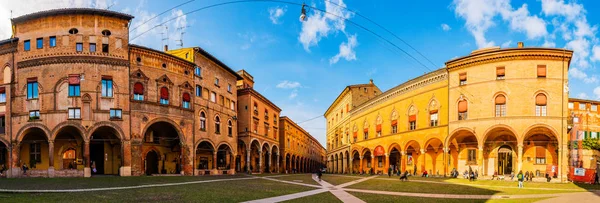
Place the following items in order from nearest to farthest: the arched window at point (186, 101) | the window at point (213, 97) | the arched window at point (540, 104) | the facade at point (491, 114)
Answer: the facade at point (491, 114), the arched window at point (540, 104), the arched window at point (186, 101), the window at point (213, 97)

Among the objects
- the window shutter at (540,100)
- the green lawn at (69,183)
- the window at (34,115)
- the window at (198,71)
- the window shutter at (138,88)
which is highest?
the window at (198,71)

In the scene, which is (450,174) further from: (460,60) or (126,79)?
(126,79)

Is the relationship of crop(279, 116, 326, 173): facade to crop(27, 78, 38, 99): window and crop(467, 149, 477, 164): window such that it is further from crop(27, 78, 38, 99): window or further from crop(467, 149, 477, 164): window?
crop(27, 78, 38, 99): window

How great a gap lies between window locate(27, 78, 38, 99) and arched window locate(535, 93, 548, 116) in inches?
1730

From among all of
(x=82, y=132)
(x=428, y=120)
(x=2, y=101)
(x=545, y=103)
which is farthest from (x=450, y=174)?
(x=2, y=101)

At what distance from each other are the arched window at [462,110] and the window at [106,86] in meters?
32.7

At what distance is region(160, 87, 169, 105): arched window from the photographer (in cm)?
3409

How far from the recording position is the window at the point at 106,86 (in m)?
30.7

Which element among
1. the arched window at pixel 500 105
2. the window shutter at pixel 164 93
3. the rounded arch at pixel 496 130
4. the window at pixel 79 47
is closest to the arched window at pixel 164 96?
the window shutter at pixel 164 93

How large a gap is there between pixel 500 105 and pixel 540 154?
5.65 m

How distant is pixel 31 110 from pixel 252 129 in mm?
25000

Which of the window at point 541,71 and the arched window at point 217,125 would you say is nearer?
the window at point 541,71

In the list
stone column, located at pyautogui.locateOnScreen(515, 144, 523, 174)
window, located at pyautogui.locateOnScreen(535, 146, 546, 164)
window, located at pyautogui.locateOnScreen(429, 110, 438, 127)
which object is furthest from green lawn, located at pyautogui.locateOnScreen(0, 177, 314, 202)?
window, located at pyautogui.locateOnScreen(535, 146, 546, 164)

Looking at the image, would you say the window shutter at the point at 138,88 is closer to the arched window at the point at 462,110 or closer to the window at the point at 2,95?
the window at the point at 2,95
